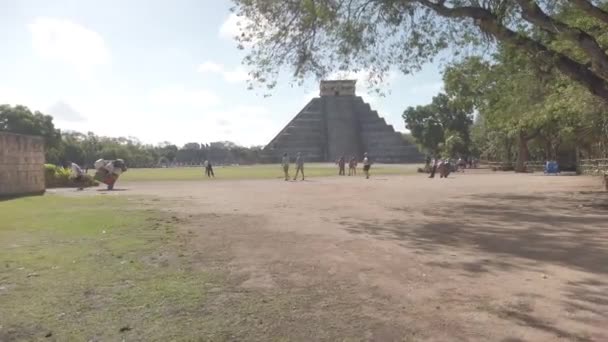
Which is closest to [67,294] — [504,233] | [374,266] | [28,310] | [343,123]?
[28,310]

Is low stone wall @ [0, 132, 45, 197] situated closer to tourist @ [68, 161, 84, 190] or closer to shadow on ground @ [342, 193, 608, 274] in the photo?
tourist @ [68, 161, 84, 190]

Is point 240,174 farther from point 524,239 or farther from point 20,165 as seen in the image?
point 524,239

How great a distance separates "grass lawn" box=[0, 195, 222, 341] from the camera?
4.13m

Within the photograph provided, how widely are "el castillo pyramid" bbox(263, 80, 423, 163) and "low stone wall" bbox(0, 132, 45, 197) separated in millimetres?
67969

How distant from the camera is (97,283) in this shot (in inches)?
212

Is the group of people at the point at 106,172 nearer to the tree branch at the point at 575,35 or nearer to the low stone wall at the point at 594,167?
the tree branch at the point at 575,35

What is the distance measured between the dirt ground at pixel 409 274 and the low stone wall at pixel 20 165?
8365mm

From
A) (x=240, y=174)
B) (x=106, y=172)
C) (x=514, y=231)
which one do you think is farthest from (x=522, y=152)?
(x=514, y=231)

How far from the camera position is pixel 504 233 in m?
8.85

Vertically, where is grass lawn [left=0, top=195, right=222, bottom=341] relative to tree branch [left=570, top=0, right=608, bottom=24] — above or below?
below

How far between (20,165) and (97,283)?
545 inches

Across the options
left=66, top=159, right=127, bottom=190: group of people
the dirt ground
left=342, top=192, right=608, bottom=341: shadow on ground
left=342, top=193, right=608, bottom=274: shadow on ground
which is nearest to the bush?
left=66, top=159, right=127, bottom=190: group of people

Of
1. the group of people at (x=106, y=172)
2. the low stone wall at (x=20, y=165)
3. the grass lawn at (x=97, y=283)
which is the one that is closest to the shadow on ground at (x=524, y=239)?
the grass lawn at (x=97, y=283)

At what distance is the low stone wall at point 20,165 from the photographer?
16.3m
